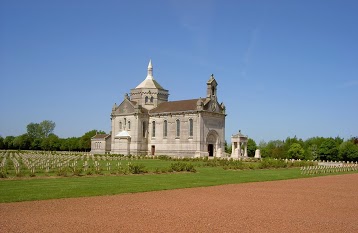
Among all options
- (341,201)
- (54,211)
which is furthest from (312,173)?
(54,211)

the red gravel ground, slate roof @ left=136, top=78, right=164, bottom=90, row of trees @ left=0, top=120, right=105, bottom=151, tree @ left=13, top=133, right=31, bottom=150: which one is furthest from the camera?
tree @ left=13, top=133, right=31, bottom=150

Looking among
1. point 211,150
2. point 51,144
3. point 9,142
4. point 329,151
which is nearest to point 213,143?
point 211,150

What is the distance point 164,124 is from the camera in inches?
3164

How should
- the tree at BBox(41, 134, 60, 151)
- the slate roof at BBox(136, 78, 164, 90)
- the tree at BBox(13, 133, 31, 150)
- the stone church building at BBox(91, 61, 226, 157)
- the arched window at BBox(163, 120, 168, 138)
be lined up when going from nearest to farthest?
1. the stone church building at BBox(91, 61, 226, 157)
2. the arched window at BBox(163, 120, 168, 138)
3. the slate roof at BBox(136, 78, 164, 90)
4. the tree at BBox(41, 134, 60, 151)
5. the tree at BBox(13, 133, 31, 150)

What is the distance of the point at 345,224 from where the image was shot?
14.4 m

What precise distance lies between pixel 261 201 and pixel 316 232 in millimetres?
6594

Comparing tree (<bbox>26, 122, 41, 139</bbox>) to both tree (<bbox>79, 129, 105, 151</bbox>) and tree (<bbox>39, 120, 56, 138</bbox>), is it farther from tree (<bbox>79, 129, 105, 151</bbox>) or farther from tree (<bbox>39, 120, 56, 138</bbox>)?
tree (<bbox>79, 129, 105, 151</bbox>)

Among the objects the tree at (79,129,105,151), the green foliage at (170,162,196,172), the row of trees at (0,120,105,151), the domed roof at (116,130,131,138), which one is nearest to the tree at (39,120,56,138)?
the row of trees at (0,120,105,151)

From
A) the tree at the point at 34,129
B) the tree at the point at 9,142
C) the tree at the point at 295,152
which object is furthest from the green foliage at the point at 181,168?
the tree at the point at 34,129

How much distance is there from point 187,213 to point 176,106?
65.0m

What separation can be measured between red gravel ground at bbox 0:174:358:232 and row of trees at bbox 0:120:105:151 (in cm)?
9997

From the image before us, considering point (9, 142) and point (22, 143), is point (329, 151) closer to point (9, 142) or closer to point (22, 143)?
point (22, 143)

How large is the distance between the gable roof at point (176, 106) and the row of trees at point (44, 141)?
39.5 meters

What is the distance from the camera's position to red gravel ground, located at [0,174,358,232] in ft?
43.1
